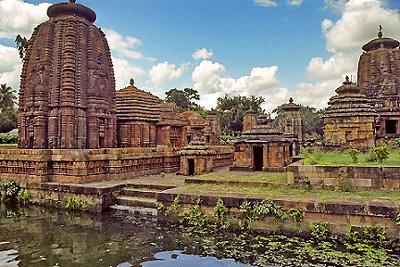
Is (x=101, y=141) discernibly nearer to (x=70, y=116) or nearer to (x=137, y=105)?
(x=70, y=116)

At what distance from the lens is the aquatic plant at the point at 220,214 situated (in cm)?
884

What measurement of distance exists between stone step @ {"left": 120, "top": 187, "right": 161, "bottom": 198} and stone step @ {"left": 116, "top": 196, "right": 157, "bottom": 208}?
0.17 m

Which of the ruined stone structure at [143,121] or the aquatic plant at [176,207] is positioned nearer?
the aquatic plant at [176,207]

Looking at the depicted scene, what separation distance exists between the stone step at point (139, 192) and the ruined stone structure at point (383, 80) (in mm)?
13383

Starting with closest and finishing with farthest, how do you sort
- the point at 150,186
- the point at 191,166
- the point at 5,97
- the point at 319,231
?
the point at 319,231 < the point at 150,186 < the point at 191,166 < the point at 5,97

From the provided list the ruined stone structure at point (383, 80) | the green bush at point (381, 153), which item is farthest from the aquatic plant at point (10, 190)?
the ruined stone structure at point (383, 80)

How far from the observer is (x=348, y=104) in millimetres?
16422

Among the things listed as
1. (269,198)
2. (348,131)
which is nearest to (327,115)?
(348,131)

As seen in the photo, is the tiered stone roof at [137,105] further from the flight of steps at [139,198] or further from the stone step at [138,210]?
the stone step at [138,210]

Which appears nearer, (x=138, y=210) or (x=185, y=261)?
(x=185, y=261)

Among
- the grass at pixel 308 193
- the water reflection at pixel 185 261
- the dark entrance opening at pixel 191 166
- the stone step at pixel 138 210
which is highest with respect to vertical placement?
the dark entrance opening at pixel 191 166

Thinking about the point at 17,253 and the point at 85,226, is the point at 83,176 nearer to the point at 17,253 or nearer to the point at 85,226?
the point at 85,226

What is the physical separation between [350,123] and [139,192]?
1063 centimetres

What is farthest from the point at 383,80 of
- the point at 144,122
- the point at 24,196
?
the point at 24,196
